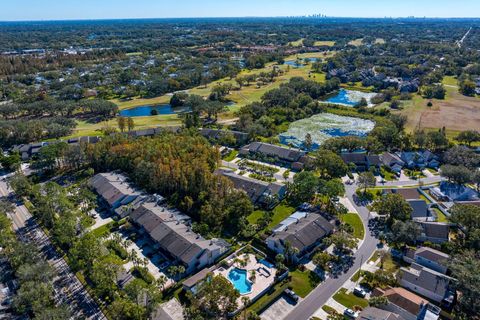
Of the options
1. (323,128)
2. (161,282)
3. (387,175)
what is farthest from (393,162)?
(161,282)

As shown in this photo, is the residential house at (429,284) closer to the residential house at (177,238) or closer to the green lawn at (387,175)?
the residential house at (177,238)

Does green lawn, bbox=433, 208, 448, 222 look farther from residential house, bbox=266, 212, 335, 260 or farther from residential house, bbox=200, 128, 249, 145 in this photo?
residential house, bbox=200, 128, 249, 145

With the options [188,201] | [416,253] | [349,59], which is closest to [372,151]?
[416,253]

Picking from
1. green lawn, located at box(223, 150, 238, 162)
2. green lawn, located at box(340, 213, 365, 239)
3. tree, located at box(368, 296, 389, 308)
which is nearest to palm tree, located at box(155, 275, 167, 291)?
tree, located at box(368, 296, 389, 308)

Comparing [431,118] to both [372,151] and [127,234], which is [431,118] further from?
[127,234]

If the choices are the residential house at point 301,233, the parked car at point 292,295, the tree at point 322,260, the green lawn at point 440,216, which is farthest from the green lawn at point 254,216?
the green lawn at point 440,216

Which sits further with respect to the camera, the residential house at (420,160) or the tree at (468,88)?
the tree at (468,88)

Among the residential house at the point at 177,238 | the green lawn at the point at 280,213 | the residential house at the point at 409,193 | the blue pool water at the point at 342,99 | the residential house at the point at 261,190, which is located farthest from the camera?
the blue pool water at the point at 342,99
